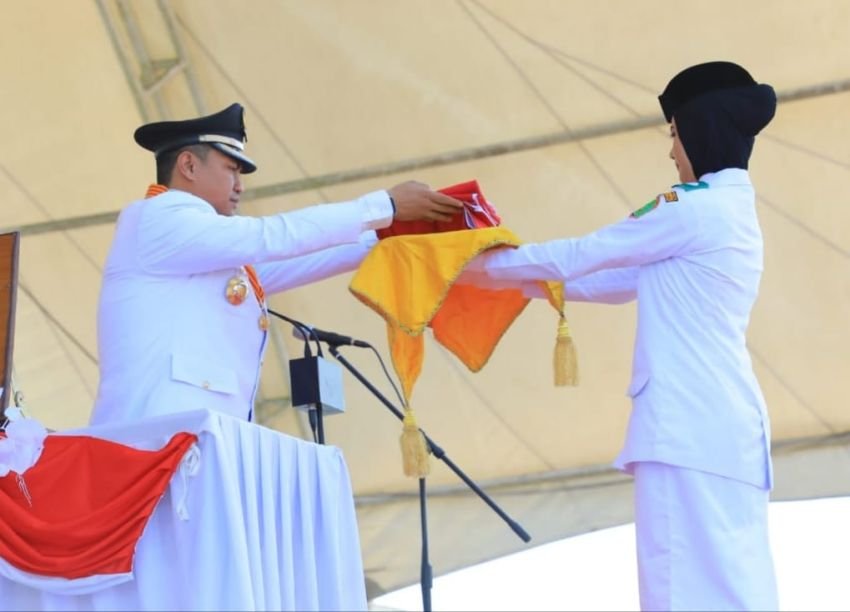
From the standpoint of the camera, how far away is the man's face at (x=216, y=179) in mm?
3459

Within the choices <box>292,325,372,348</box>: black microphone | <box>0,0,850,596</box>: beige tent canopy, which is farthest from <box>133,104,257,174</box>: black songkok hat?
<box>0,0,850,596</box>: beige tent canopy

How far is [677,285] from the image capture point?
321cm

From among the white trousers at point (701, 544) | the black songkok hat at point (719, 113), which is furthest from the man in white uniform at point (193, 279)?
the white trousers at point (701, 544)

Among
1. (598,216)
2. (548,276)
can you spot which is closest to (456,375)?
(598,216)

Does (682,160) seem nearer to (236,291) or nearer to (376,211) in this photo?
(376,211)

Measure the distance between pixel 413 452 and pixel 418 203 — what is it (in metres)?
0.67

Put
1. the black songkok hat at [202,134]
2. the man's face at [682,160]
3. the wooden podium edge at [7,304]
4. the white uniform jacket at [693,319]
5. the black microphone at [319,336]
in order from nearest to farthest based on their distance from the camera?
1. the white uniform jacket at [693,319]
2. the wooden podium edge at [7,304]
3. the man's face at [682,160]
4. the black songkok hat at [202,134]
5. the black microphone at [319,336]

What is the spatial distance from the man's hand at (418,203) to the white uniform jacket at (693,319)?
0.37 metres

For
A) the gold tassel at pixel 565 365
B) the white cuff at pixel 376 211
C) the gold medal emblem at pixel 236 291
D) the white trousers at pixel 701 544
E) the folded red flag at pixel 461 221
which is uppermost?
the folded red flag at pixel 461 221

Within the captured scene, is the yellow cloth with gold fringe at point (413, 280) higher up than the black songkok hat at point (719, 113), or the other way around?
the black songkok hat at point (719, 113)

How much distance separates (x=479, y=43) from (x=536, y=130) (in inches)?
18.6

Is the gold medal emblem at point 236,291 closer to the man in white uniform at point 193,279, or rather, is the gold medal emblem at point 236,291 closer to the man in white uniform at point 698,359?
the man in white uniform at point 193,279

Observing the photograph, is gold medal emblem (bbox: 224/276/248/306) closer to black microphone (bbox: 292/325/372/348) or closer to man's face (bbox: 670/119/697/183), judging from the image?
black microphone (bbox: 292/325/372/348)

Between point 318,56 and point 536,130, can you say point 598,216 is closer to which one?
point 536,130
